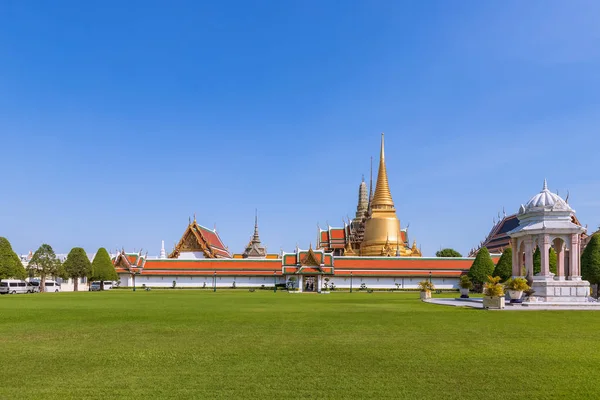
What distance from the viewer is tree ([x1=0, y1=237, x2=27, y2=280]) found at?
48.2 m

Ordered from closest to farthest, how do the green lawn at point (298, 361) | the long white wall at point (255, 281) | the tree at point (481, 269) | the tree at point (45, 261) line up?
the green lawn at point (298, 361) < the tree at point (45, 261) < the tree at point (481, 269) < the long white wall at point (255, 281)

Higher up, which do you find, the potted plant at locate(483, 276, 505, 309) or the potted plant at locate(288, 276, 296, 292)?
the potted plant at locate(483, 276, 505, 309)

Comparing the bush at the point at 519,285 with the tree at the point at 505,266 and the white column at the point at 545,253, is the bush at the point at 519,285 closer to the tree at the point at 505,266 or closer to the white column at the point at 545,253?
the white column at the point at 545,253

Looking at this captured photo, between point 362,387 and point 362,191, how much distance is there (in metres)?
103

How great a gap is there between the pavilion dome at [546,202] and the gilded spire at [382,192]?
53.6 metres

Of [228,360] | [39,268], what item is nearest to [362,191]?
[39,268]

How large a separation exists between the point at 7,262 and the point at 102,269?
560 inches

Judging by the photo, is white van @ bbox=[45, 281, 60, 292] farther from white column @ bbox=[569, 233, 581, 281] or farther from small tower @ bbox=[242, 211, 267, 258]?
white column @ bbox=[569, 233, 581, 281]

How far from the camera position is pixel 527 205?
34375 mm

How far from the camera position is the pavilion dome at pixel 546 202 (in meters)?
32.6

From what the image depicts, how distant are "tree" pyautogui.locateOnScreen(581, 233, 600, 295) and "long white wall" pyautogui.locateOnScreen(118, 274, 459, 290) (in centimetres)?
2243

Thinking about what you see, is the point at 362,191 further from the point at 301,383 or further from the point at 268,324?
the point at 301,383

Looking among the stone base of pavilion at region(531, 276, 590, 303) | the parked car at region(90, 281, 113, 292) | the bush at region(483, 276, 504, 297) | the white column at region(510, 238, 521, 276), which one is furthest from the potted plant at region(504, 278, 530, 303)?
the parked car at region(90, 281, 113, 292)

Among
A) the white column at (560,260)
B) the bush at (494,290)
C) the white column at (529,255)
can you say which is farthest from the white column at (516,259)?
the bush at (494,290)
